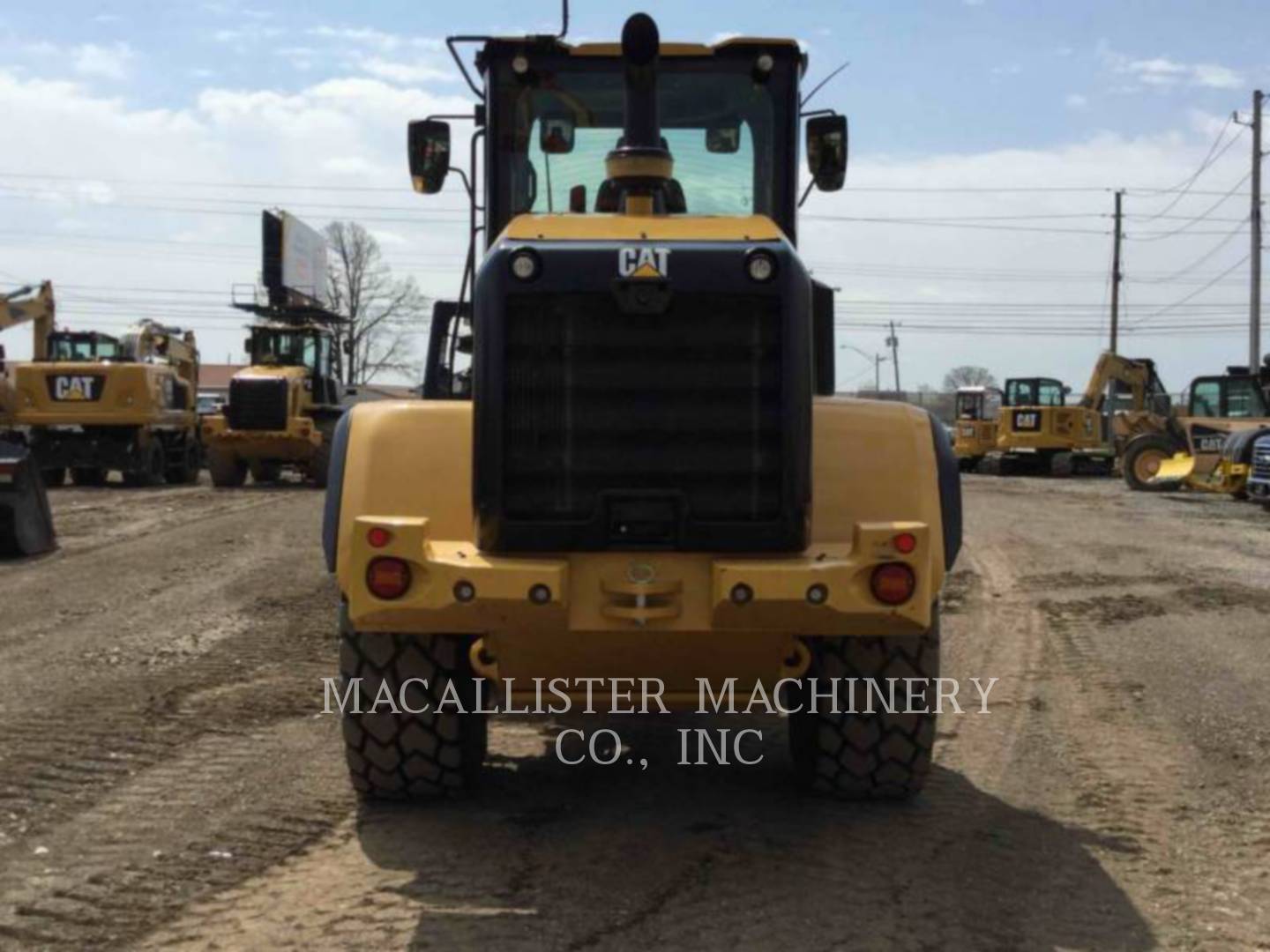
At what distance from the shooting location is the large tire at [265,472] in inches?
989

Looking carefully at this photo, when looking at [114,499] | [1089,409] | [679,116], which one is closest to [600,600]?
[679,116]

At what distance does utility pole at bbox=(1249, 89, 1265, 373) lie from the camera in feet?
133

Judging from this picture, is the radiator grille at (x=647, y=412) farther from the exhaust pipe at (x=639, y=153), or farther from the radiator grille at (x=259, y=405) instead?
the radiator grille at (x=259, y=405)

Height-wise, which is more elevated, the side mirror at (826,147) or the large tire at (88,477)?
the side mirror at (826,147)

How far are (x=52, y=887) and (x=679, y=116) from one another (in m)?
3.68

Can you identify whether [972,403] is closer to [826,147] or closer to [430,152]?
[826,147]

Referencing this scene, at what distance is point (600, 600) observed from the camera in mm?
4480

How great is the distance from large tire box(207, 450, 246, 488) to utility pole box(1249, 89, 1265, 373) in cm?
2704

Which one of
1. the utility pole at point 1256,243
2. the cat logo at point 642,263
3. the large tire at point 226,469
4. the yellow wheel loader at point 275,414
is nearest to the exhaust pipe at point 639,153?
the cat logo at point 642,263

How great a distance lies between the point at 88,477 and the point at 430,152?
21.7 m

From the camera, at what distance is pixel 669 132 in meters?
5.95

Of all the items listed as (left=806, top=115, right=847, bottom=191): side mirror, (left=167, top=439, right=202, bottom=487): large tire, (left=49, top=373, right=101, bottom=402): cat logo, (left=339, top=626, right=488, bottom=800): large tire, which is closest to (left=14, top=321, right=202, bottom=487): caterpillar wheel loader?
(left=49, top=373, right=101, bottom=402): cat logo

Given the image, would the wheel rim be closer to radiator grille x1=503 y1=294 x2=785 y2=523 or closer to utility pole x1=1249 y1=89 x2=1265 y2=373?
utility pole x1=1249 y1=89 x2=1265 y2=373

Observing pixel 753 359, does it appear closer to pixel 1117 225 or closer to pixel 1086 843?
pixel 1086 843
